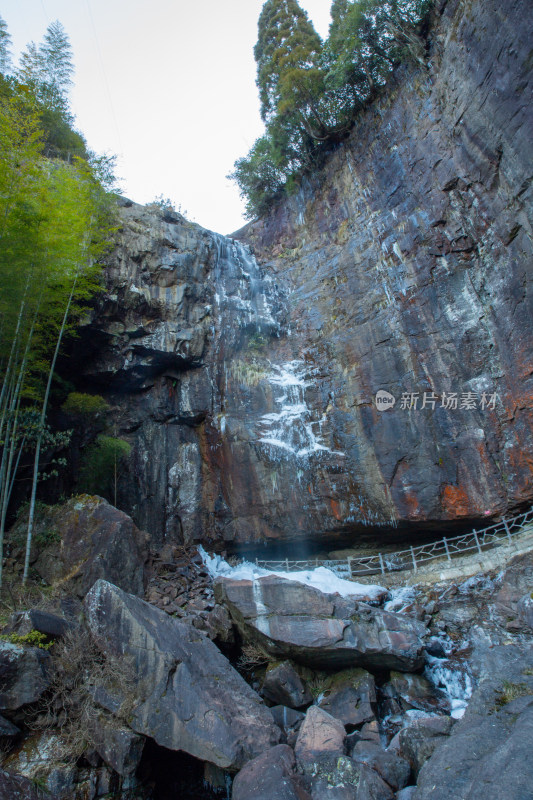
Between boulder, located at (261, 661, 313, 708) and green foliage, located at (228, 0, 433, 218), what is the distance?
57.9ft

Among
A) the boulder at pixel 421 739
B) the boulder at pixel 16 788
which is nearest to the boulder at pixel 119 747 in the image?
the boulder at pixel 16 788

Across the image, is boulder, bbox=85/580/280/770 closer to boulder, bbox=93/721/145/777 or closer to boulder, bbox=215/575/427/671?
boulder, bbox=93/721/145/777

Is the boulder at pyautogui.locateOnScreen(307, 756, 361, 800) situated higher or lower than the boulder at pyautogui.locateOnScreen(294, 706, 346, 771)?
lower

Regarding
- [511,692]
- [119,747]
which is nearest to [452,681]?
[511,692]

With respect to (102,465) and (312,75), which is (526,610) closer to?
(102,465)

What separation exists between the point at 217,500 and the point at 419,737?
903 centimetres

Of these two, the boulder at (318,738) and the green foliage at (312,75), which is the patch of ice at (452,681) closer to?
the boulder at (318,738)

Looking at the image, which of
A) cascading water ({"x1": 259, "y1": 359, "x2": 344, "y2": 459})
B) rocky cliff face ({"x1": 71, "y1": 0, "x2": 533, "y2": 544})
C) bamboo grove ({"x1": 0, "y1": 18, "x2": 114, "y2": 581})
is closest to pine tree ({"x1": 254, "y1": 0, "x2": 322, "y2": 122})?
rocky cliff face ({"x1": 71, "y1": 0, "x2": 533, "y2": 544})

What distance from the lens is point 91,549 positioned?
33.0ft

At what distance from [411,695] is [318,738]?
2287mm

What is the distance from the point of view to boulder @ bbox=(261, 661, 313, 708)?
832cm

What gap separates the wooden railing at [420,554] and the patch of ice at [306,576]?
0.34 meters

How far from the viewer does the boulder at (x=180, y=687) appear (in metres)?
6.58

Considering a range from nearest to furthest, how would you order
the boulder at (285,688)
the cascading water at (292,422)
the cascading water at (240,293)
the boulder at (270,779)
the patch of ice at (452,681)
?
the boulder at (270,779) < the patch of ice at (452,681) < the boulder at (285,688) < the cascading water at (292,422) < the cascading water at (240,293)
